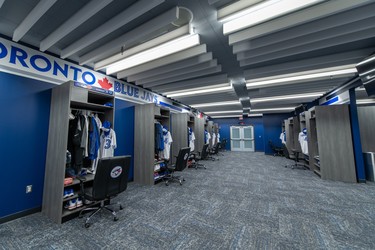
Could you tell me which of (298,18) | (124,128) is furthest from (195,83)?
(298,18)

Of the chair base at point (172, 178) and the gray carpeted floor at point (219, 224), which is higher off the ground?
the chair base at point (172, 178)

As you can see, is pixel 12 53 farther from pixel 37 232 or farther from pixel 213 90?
pixel 213 90

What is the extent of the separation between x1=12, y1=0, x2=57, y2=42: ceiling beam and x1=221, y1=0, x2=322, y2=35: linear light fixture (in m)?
2.19

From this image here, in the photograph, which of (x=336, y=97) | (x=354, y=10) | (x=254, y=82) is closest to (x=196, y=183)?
(x=254, y=82)

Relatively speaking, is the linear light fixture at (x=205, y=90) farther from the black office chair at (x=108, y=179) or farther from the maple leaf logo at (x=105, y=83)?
the black office chair at (x=108, y=179)

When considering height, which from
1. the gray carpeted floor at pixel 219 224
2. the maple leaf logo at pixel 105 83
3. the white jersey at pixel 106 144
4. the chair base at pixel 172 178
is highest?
the maple leaf logo at pixel 105 83

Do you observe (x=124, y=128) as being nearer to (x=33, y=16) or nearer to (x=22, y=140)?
(x=22, y=140)

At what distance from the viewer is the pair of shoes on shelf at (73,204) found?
239cm

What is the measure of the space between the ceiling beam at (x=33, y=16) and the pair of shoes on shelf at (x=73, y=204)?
8.72ft

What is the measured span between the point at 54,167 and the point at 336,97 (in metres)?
A: 8.04

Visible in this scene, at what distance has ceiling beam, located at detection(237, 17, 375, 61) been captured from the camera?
2145mm

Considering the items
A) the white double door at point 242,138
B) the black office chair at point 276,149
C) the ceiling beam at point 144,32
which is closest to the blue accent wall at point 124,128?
the ceiling beam at point 144,32

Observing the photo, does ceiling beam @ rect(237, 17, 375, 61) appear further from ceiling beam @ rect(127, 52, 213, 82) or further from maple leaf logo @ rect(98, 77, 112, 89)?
maple leaf logo @ rect(98, 77, 112, 89)

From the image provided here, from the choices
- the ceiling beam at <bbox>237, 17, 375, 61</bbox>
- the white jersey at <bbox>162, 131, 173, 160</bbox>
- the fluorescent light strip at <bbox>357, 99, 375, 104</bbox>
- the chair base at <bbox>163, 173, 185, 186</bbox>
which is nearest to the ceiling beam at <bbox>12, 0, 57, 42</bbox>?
the ceiling beam at <bbox>237, 17, 375, 61</bbox>
